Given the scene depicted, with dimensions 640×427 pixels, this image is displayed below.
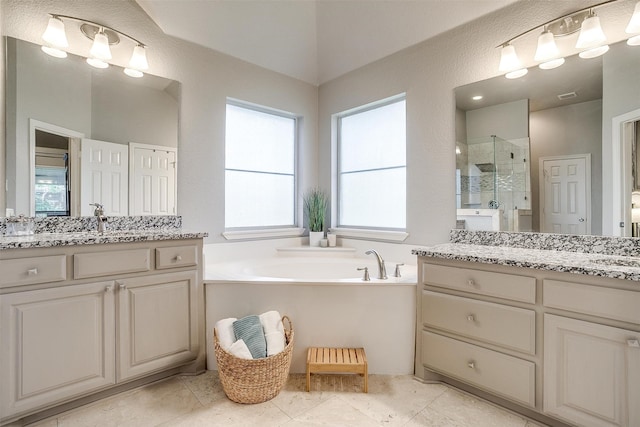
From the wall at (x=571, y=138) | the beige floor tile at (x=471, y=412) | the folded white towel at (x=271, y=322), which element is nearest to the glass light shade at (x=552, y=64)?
the wall at (x=571, y=138)

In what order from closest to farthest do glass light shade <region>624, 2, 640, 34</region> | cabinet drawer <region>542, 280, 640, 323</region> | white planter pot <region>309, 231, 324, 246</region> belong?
cabinet drawer <region>542, 280, 640, 323</region> < glass light shade <region>624, 2, 640, 34</region> < white planter pot <region>309, 231, 324, 246</region>

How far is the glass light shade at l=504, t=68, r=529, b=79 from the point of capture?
1977 millimetres

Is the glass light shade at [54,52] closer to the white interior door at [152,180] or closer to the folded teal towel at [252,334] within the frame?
the white interior door at [152,180]

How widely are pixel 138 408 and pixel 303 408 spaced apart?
88 centimetres

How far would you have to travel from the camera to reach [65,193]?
1938 millimetres

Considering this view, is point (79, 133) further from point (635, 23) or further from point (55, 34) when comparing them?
point (635, 23)

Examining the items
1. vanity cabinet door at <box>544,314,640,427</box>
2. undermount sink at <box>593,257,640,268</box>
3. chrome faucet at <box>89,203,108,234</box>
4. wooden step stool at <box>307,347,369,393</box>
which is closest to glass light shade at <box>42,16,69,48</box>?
chrome faucet at <box>89,203,108,234</box>

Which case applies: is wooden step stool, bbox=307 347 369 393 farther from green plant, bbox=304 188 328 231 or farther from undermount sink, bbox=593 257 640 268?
green plant, bbox=304 188 328 231

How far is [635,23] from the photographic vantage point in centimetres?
159

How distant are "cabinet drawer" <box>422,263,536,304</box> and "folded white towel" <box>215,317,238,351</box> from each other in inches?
46.7

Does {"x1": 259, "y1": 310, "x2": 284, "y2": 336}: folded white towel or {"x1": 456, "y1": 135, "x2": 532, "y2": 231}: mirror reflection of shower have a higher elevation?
{"x1": 456, "y1": 135, "x2": 532, "y2": 231}: mirror reflection of shower

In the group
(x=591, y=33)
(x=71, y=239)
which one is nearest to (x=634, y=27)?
(x=591, y=33)

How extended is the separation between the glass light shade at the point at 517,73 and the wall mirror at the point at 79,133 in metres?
2.42

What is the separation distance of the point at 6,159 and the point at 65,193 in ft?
1.08
